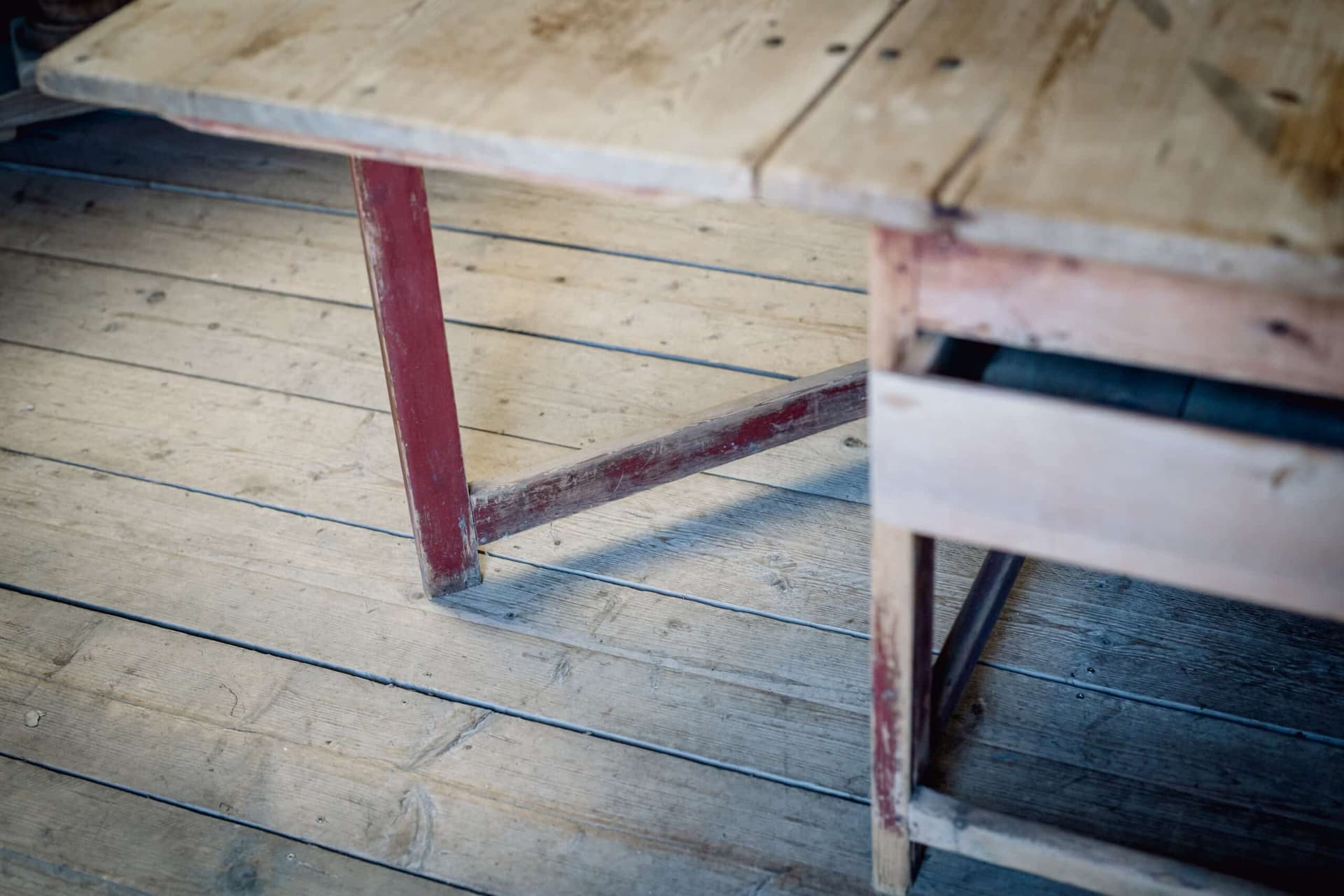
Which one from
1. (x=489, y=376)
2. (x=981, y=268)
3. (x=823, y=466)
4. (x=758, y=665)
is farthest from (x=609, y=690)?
(x=981, y=268)

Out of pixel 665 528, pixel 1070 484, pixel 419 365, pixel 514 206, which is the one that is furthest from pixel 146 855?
pixel 514 206

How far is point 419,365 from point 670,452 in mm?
327

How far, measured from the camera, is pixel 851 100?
2.87 feet

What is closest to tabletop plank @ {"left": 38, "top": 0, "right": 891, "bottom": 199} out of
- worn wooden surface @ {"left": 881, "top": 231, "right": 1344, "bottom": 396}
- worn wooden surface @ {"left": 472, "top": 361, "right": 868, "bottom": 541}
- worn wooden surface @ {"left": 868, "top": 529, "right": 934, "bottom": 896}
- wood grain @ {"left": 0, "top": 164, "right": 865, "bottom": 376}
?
worn wooden surface @ {"left": 881, "top": 231, "right": 1344, "bottom": 396}

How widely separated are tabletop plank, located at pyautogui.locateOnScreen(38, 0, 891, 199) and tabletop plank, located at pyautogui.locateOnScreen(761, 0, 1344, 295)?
0.16 ft

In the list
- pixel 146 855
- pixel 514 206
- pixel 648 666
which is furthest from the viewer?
pixel 514 206

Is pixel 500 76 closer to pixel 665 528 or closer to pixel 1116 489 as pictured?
pixel 1116 489

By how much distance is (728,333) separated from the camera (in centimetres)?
198

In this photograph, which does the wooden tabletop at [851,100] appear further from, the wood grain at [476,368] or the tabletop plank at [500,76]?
the wood grain at [476,368]

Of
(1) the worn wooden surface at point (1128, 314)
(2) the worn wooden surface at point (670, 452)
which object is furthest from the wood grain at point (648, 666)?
(1) the worn wooden surface at point (1128, 314)

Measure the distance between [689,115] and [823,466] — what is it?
0.92m

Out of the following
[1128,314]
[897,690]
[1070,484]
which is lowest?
[897,690]

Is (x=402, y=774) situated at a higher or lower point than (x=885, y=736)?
lower

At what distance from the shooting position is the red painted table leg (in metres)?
1.26
